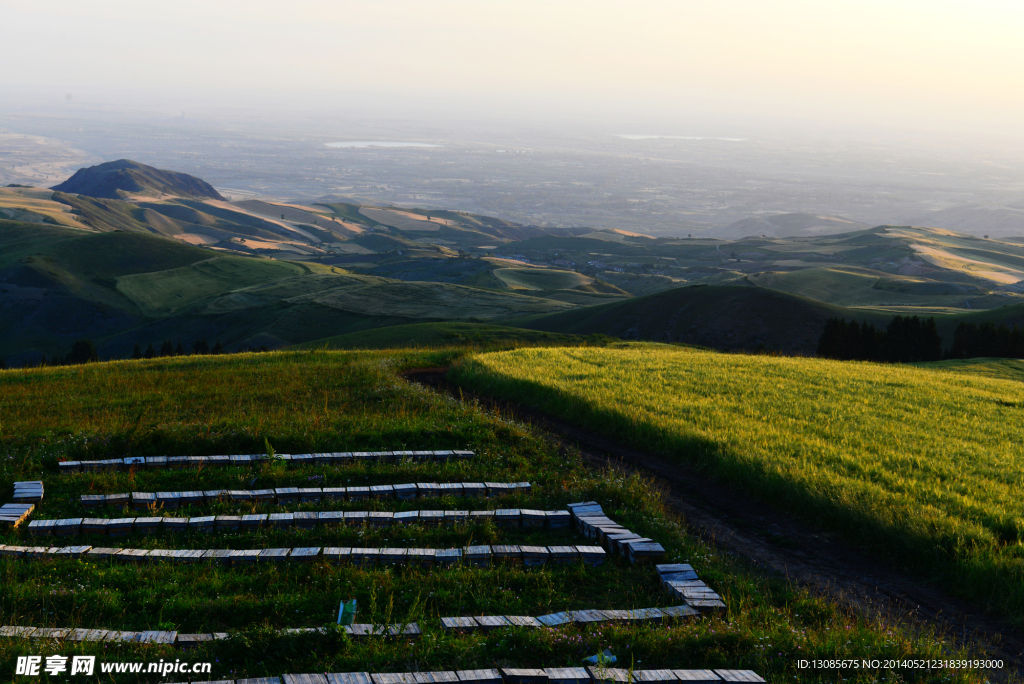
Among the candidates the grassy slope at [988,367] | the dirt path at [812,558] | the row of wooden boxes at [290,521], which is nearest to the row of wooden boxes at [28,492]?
the row of wooden boxes at [290,521]

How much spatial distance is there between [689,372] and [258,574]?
2522 cm

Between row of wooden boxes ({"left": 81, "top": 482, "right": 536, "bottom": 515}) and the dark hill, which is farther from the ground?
row of wooden boxes ({"left": 81, "top": 482, "right": 536, "bottom": 515})

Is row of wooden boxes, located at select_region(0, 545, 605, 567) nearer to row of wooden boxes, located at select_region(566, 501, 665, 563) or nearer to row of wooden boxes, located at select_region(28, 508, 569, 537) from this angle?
row of wooden boxes, located at select_region(566, 501, 665, 563)

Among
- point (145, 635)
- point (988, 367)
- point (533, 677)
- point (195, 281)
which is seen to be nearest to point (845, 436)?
point (533, 677)

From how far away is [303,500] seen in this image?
14.4 metres

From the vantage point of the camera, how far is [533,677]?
7.82 metres

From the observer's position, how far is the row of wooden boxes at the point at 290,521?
12.5 m

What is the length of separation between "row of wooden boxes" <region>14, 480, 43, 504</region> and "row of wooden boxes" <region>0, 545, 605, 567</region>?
2607mm

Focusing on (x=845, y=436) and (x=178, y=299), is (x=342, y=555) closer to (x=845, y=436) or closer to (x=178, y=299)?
(x=845, y=436)

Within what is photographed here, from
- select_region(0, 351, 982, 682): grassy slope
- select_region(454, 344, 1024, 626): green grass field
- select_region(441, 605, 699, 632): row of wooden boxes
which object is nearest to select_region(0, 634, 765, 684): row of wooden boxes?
select_region(0, 351, 982, 682): grassy slope

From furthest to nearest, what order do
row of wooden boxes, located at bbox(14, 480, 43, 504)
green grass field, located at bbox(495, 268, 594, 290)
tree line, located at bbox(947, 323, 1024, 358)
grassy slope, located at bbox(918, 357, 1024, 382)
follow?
green grass field, located at bbox(495, 268, 594, 290)
tree line, located at bbox(947, 323, 1024, 358)
grassy slope, located at bbox(918, 357, 1024, 382)
row of wooden boxes, located at bbox(14, 480, 43, 504)

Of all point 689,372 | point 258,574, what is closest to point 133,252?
point 689,372

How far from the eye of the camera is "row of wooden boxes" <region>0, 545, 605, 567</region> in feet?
36.9

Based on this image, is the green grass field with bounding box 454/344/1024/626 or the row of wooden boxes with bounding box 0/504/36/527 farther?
the green grass field with bounding box 454/344/1024/626
